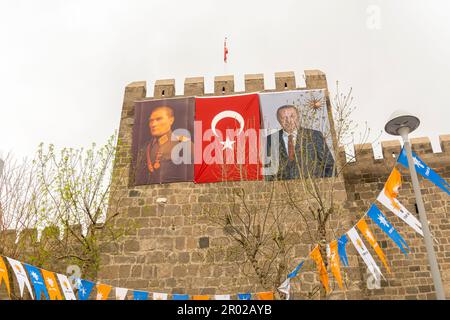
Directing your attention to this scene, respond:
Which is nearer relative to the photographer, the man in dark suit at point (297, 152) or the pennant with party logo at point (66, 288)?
the pennant with party logo at point (66, 288)

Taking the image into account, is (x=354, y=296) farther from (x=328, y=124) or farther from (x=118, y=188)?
(x=118, y=188)

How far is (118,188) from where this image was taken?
13156mm

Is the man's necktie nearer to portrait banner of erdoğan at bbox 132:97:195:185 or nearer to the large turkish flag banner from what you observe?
the large turkish flag banner

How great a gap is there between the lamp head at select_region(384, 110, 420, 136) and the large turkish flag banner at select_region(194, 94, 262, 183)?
15.8 ft

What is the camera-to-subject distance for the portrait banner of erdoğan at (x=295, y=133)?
12383 mm

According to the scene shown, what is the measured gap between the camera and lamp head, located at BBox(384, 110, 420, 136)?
7.84 meters

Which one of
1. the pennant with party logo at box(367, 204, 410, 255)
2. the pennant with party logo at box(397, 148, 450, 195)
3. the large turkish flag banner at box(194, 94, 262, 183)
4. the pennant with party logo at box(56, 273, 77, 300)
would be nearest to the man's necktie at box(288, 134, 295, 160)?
the large turkish flag banner at box(194, 94, 262, 183)

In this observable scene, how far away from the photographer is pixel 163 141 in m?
13.5

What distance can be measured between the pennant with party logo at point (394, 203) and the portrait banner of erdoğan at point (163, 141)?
6.34 m

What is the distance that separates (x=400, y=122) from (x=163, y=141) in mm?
7756

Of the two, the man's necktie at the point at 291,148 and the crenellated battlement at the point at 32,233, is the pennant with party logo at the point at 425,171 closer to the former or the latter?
the man's necktie at the point at 291,148

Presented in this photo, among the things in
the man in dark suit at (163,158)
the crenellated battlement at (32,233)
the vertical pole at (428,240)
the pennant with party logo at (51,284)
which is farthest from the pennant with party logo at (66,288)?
the vertical pole at (428,240)

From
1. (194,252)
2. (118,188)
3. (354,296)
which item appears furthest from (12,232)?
(354,296)
